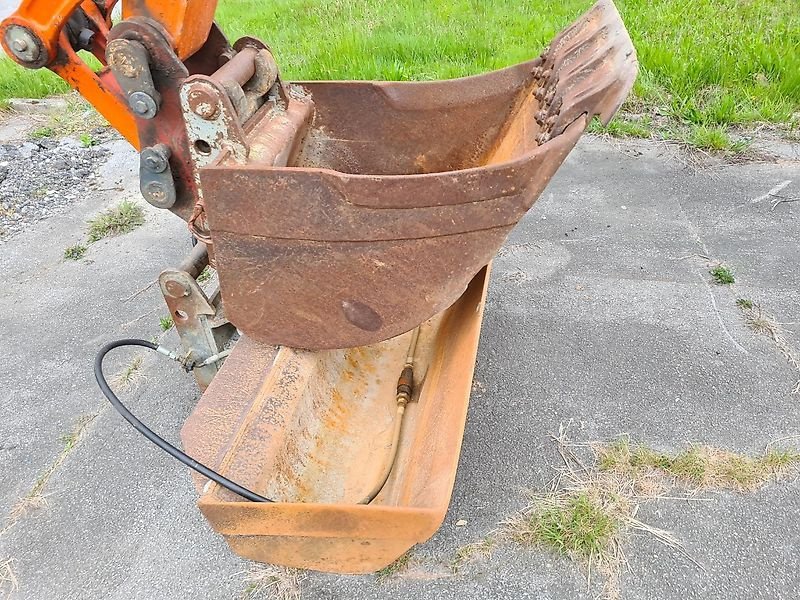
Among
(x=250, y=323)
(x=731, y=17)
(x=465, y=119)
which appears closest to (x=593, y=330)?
(x=465, y=119)

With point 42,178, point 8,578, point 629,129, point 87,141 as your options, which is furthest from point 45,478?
point 629,129

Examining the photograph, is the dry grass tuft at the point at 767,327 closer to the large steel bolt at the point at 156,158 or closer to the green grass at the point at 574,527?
the green grass at the point at 574,527

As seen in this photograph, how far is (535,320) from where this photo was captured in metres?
2.80

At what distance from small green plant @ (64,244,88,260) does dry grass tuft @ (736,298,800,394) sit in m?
3.23

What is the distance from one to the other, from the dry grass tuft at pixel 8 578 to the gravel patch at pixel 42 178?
2.32 meters

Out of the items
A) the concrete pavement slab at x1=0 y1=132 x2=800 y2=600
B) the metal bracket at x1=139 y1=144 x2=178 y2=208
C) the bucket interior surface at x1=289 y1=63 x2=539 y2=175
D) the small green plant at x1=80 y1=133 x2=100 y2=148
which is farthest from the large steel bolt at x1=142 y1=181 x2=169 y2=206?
the small green plant at x1=80 y1=133 x2=100 y2=148

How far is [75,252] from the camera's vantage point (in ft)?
11.4

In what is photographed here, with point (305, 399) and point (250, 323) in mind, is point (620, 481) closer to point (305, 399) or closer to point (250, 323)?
point (305, 399)

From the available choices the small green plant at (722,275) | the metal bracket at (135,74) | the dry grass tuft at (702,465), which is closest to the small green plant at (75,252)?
the metal bracket at (135,74)

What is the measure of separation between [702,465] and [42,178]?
4121 millimetres

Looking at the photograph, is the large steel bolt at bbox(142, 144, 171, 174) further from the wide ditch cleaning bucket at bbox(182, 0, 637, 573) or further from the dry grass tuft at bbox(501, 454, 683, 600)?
the dry grass tuft at bbox(501, 454, 683, 600)

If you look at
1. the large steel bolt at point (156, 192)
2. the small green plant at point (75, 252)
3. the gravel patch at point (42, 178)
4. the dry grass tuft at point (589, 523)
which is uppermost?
the large steel bolt at point (156, 192)

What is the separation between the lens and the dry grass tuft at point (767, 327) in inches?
99.5

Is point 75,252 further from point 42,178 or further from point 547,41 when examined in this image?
point 547,41
